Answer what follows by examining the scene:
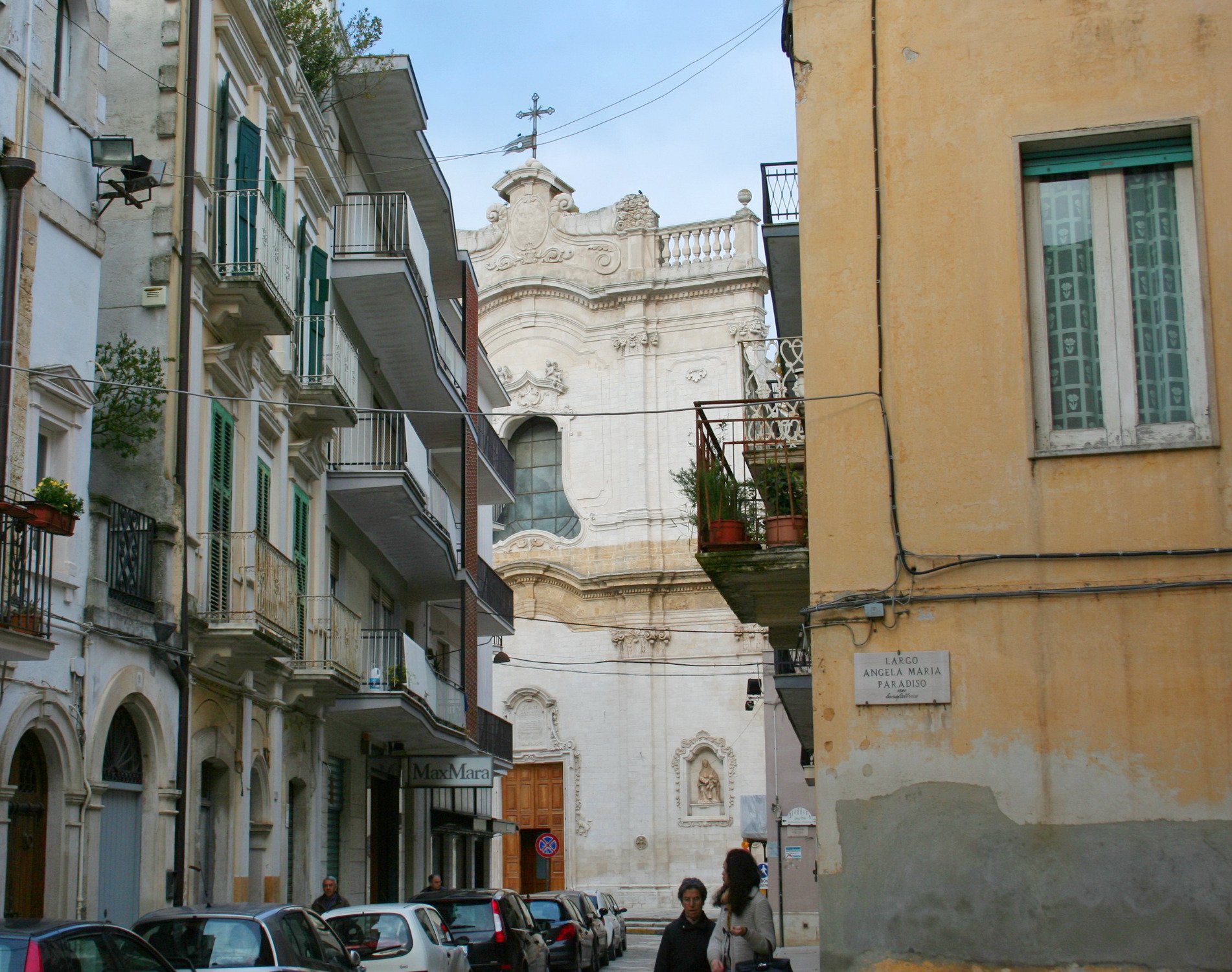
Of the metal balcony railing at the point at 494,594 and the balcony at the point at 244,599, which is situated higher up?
the metal balcony railing at the point at 494,594

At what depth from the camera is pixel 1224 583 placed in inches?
325

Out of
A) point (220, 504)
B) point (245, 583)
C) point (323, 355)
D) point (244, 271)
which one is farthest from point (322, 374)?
point (245, 583)

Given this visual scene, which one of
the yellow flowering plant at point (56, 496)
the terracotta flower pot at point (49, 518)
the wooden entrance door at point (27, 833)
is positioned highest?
the yellow flowering plant at point (56, 496)

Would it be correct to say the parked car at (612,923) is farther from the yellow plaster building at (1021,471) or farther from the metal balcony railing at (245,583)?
the yellow plaster building at (1021,471)

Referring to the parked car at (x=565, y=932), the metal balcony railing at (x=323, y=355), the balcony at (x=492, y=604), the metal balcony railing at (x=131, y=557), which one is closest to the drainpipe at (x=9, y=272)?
the metal balcony railing at (x=131, y=557)

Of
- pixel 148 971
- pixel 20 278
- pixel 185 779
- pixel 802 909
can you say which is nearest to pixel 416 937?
pixel 185 779

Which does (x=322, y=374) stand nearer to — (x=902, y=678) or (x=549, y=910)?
(x=549, y=910)

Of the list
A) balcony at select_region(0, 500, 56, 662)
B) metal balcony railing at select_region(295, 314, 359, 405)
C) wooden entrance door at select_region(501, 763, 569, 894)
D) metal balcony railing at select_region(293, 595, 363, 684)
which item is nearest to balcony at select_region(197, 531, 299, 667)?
metal balcony railing at select_region(293, 595, 363, 684)

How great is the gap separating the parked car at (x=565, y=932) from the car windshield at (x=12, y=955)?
1503 cm

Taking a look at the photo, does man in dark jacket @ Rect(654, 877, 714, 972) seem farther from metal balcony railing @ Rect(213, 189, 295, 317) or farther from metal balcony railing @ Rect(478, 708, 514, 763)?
metal balcony railing @ Rect(478, 708, 514, 763)

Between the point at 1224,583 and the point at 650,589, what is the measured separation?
1326 inches

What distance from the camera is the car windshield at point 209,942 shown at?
→ 34.7ft

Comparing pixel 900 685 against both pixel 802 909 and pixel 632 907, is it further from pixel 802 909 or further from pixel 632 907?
pixel 632 907

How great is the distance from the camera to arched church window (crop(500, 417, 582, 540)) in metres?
43.5
